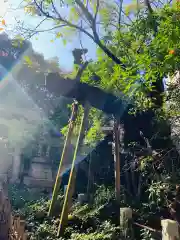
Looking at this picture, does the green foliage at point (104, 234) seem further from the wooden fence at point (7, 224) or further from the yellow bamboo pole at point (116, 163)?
the wooden fence at point (7, 224)

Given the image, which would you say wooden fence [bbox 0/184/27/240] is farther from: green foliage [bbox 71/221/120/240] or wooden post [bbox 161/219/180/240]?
wooden post [bbox 161/219/180/240]


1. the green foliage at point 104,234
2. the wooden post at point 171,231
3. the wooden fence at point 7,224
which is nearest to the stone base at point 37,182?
the green foliage at point 104,234

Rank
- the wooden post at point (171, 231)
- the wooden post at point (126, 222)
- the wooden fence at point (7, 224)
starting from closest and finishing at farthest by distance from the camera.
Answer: the wooden post at point (171, 231), the wooden fence at point (7, 224), the wooden post at point (126, 222)

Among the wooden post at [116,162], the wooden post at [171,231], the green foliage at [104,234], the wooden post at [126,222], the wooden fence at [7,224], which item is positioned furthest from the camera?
the wooden post at [116,162]

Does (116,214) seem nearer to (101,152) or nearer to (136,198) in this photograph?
(136,198)

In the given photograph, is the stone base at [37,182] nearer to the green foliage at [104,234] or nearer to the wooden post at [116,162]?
the wooden post at [116,162]

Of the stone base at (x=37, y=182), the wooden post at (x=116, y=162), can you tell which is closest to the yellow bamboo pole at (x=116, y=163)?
the wooden post at (x=116, y=162)

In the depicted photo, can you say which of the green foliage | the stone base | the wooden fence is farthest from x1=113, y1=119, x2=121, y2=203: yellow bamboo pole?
the stone base

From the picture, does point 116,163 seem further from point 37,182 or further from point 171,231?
point 37,182

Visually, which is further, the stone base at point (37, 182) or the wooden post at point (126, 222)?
the stone base at point (37, 182)

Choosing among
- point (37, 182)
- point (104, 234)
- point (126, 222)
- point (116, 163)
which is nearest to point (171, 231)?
point (126, 222)

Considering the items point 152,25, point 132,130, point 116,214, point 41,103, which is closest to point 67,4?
point 152,25

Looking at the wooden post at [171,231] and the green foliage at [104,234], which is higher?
the wooden post at [171,231]

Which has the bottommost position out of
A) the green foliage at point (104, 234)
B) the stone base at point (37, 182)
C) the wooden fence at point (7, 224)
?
the green foliage at point (104, 234)
